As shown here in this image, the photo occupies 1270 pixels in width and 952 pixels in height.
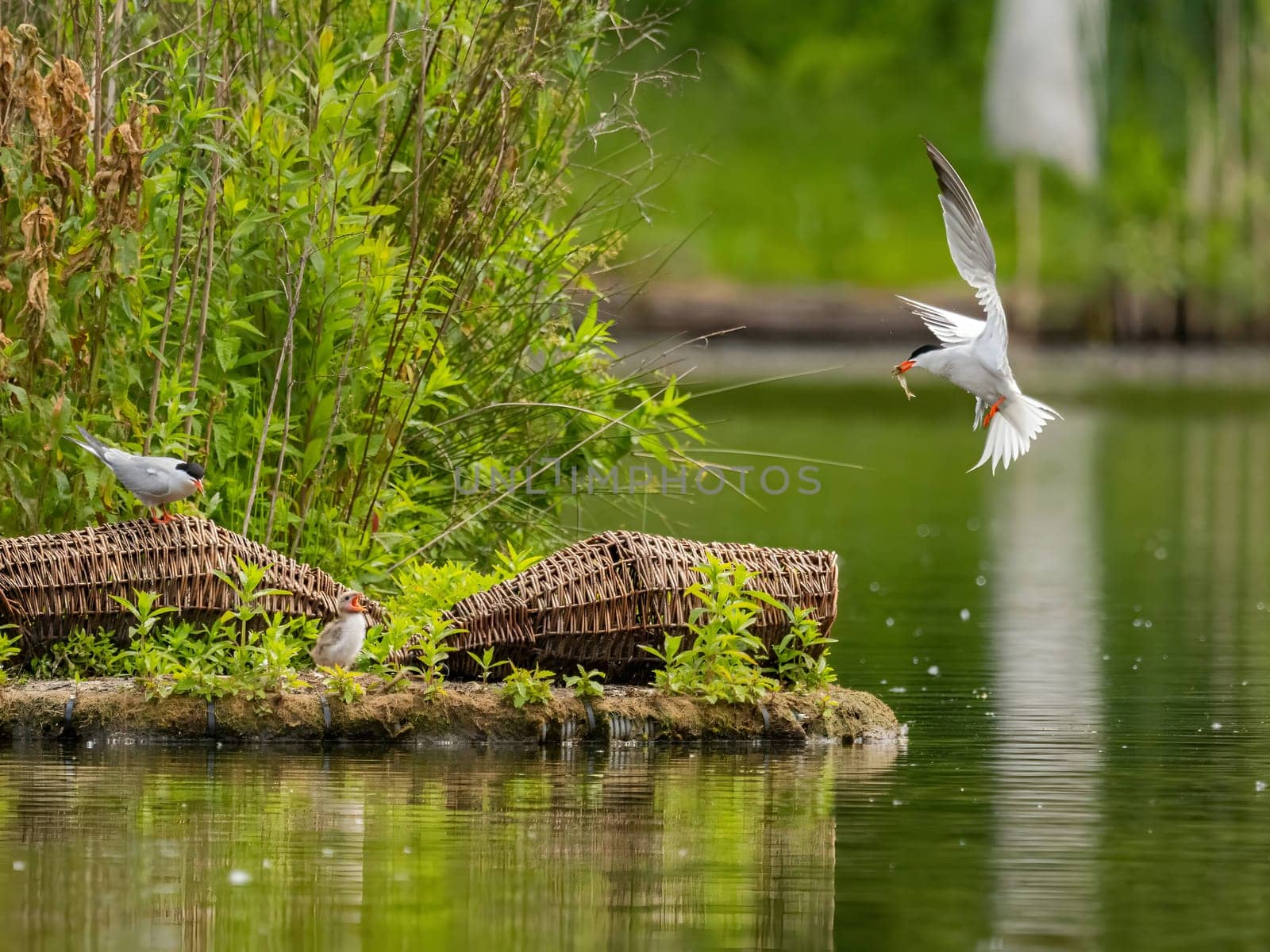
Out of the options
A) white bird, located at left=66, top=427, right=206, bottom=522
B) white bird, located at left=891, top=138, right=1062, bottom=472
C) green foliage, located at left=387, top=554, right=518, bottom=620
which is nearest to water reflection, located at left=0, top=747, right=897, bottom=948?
white bird, located at left=66, top=427, right=206, bottom=522

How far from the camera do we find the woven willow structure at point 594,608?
1059cm

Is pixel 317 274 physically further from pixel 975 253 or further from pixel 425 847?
pixel 425 847

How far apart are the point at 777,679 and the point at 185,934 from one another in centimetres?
460

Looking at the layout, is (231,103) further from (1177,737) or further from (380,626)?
(1177,737)

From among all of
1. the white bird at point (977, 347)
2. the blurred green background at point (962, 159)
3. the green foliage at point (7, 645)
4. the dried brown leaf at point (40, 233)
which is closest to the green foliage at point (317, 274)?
the dried brown leaf at point (40, 233)

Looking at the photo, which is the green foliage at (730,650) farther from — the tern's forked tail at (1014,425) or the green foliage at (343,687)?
the green foliage at (343,687)

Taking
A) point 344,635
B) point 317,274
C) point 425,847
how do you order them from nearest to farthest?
point 425,847
point 344,635
point 317,274

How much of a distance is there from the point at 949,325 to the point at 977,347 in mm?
398

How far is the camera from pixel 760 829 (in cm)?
838

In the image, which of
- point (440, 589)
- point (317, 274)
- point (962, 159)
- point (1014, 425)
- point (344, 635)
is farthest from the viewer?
point (962, 159)

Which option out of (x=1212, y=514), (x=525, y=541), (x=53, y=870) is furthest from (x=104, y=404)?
(x=1212, y=514)

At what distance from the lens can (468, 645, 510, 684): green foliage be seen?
1045cm

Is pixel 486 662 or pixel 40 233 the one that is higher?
pixel 40 233

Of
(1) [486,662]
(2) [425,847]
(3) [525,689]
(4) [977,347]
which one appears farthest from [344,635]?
(4) [977,347]
